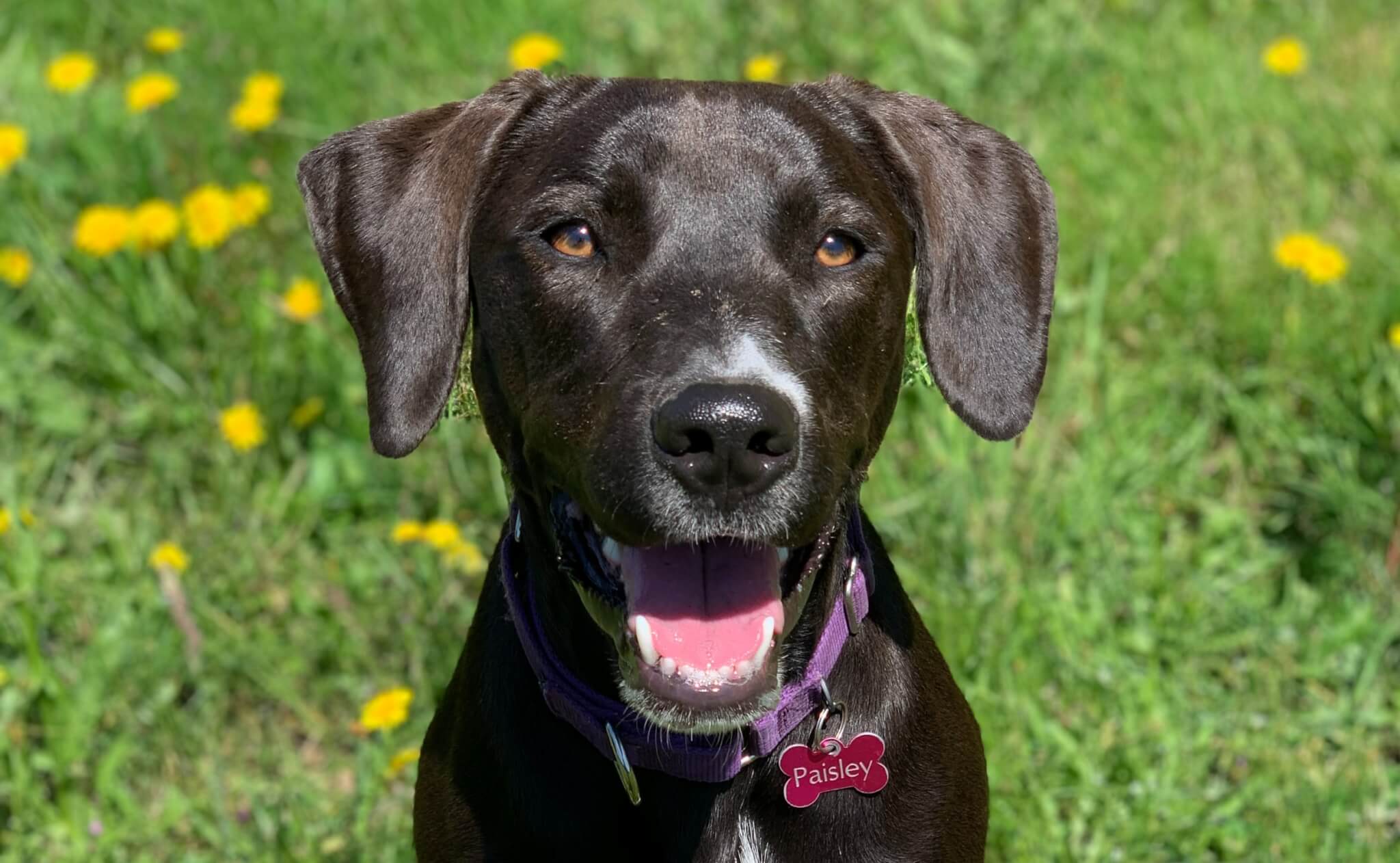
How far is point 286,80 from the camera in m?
6.01

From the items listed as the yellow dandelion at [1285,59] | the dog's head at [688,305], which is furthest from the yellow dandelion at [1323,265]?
the dog's head at [688,305]

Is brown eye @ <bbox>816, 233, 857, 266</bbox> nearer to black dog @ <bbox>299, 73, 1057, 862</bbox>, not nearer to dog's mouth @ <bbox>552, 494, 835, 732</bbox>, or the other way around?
black dog @ <bbox>299, 73, 1057, 862</bbox>

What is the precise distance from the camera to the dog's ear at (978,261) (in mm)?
3018

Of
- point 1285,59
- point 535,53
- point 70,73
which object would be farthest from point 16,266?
point 1285,59

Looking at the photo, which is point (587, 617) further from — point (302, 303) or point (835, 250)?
point (302, 303)

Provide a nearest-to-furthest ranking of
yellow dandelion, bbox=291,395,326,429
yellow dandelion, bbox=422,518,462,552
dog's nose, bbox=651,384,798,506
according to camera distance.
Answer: dog's nose, bbox=651,384,798,506, yellow dandelion, bbox=422,518,462,552, yellow dandelion, bbox=291,395,326,429

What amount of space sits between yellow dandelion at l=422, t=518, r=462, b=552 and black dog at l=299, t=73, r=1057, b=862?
3.65 ft

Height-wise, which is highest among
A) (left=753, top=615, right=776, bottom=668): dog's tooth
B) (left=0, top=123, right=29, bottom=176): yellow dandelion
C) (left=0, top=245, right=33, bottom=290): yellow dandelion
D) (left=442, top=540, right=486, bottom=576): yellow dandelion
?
(left=753, top=615, right=776, bottom=668): dog's tooth

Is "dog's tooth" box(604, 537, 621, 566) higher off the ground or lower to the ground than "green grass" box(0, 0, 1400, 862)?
higher

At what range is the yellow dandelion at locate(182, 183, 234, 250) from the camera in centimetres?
515

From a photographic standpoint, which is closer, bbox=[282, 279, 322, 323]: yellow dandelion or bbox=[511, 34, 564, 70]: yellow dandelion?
bbox=[282, 279, 322, 323]: yellow dandelion

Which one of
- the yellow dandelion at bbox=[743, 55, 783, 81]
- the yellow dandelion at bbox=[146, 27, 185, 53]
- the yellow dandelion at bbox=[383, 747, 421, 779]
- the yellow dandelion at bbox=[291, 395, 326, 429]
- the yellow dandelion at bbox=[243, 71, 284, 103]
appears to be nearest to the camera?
the yellow dandelion at bbox=[383, 747, 421, 779]

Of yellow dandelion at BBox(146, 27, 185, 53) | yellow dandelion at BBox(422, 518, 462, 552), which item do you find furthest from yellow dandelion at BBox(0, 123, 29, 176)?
yellow dandelion at BBox(422, 518, 462, 552)

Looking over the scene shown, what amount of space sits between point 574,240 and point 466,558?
5.89ft
